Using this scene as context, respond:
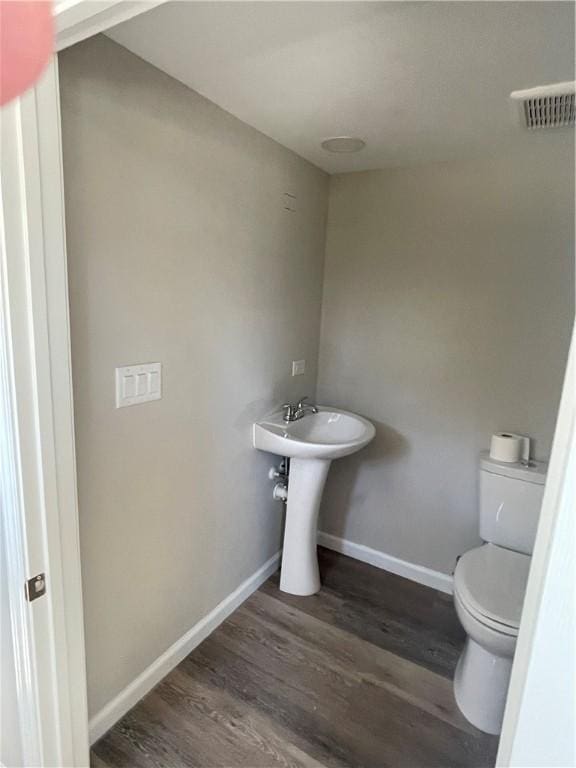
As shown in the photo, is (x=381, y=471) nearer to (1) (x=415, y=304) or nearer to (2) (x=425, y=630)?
(2) (x=425, y=630)

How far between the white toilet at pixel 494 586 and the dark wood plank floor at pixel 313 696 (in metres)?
0.11

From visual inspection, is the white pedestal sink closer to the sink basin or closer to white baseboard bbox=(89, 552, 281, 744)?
the sink basin

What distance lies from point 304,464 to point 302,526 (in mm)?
334

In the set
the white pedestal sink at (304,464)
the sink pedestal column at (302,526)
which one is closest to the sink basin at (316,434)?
the white pedestal sink at (304,464)

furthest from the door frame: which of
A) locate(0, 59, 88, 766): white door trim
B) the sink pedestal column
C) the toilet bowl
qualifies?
the toilet bowl

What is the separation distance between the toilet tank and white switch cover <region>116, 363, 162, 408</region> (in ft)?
4.67

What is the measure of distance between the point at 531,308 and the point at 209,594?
1.88 meters

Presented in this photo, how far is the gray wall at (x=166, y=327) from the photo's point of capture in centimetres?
120

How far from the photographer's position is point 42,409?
983mm

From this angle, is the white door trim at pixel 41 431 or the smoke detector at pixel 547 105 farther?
the smoke detector at pixel 547 105

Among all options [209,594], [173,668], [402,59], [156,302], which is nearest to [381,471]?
[209,594]

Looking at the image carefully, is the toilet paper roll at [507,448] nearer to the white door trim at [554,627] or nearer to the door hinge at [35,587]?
the white door trim at [554,627]

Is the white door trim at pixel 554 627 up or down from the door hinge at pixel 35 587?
up

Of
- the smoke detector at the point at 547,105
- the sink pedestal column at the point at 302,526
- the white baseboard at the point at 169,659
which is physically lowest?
the white baseboard at the point at 169,659
